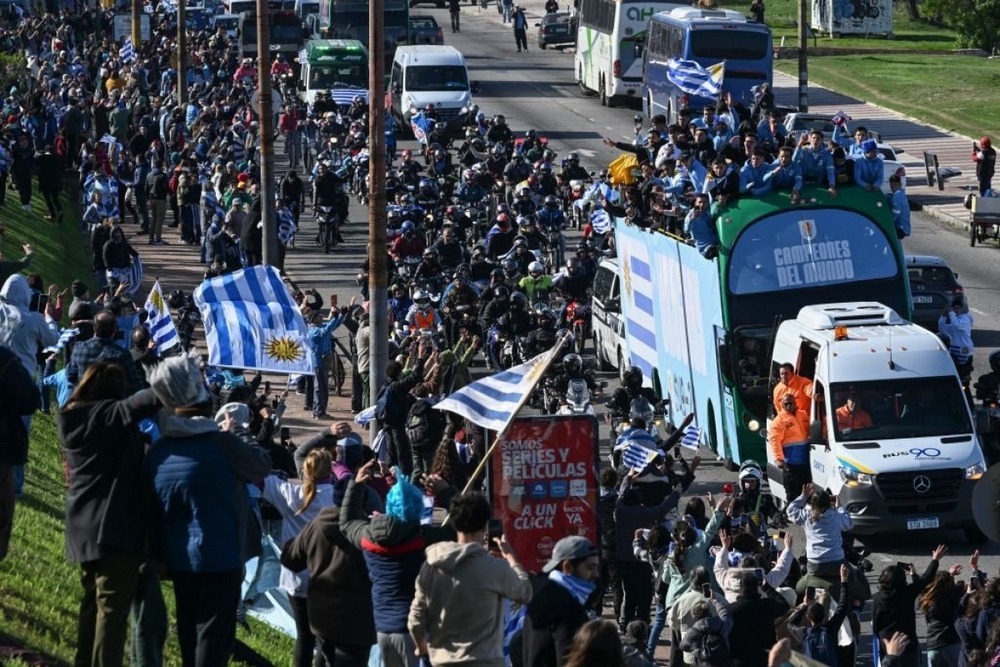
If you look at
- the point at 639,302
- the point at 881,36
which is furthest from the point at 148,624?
the point at 881,36

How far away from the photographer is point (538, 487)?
16.6 metres

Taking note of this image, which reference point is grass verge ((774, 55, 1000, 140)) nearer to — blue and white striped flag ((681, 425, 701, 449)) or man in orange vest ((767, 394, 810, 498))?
man in orange vest ((767, 394, 810, 498))

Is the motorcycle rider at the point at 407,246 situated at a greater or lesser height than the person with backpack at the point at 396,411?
lesser

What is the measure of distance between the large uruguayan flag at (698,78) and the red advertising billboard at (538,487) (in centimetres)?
2615

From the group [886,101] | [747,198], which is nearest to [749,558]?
[747,198]

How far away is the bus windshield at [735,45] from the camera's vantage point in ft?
165

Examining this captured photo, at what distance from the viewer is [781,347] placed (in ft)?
72.3

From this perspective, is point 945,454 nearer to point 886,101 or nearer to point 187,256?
point 187,256

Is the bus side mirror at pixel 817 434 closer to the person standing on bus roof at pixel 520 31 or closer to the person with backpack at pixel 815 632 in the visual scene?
the person with backpack at pixel 815 632

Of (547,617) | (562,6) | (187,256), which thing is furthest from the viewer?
(562,6)

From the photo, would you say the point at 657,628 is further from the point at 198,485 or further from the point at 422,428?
the point at 198,485

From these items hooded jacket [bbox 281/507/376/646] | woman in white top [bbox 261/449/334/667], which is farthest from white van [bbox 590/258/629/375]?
hooded jacket [bbox 281/507/376/646]

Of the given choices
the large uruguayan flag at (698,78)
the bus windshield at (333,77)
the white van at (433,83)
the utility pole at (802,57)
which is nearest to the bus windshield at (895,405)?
the large uruguayan flag at (698,78)

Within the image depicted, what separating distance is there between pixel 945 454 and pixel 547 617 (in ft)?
34.3
